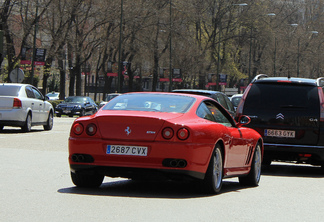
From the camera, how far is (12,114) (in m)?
23.5

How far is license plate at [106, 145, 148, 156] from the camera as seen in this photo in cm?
880

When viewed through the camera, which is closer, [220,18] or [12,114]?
[12,114]

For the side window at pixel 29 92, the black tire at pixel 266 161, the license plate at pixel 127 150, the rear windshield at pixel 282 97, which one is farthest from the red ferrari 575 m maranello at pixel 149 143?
the side window at pixel 29 92

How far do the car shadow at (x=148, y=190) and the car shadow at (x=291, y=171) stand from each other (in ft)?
10.2

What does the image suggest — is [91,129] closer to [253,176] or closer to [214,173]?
[214,173]

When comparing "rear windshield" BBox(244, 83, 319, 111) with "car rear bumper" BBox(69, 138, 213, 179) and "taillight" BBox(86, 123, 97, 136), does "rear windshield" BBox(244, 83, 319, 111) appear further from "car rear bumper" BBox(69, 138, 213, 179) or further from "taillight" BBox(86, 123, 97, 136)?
"taillight" BBox(86, 123, 97, 136)

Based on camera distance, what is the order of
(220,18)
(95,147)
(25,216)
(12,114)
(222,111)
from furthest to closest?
(220,18), (12,114), (222,111), (95,147), (25,216)

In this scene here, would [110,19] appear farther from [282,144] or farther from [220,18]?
[282,144]

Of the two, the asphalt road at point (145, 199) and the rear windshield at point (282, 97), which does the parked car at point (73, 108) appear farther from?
the asphalt road at point (145, 199)

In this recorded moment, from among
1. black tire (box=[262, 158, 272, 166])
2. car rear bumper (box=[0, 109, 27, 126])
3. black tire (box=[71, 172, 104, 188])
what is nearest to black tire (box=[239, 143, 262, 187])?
black tire (box=[71, 172, 104, 188])

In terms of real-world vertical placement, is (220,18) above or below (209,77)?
above

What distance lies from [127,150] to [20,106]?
15.3 m

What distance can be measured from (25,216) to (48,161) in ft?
22.9

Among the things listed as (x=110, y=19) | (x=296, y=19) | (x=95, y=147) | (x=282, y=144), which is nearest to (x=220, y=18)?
(x=110, y=19)
